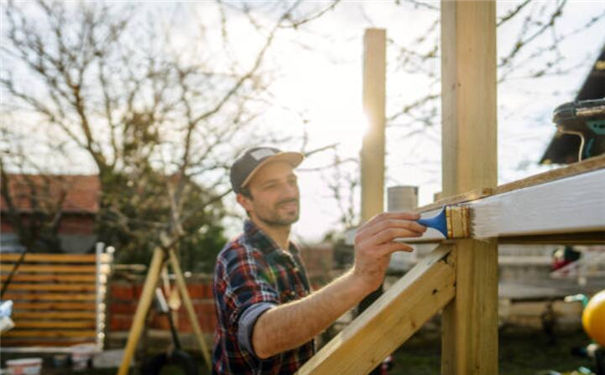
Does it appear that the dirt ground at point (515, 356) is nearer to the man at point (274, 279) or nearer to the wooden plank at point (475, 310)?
the man at point (274, 279)

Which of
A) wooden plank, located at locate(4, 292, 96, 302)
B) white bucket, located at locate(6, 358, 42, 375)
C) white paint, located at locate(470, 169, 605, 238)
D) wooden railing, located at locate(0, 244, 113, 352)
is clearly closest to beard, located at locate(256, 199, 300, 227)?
white paint, located at locate(470, 169, 605, 238)

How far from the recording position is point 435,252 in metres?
1.27

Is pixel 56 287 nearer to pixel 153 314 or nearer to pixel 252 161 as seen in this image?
pixel 153 314

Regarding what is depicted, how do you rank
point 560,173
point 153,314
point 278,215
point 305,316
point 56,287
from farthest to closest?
point 56,287, point 153,314, point 278,215, point 305,316, point 560,173

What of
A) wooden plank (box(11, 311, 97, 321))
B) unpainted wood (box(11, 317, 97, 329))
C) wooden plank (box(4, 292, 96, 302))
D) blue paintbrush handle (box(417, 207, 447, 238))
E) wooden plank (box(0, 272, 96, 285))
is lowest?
unpainted wood (box(11, 317, 97, 329))

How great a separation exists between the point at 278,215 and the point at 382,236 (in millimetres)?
1201

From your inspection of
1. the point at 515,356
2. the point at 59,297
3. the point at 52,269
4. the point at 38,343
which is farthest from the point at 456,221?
the point at 52,269

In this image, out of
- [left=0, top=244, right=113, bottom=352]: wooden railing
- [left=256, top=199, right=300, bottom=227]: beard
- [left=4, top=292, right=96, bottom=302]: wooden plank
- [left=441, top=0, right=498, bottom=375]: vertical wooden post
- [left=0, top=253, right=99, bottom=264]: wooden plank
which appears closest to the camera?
[left=441, top=0, right=498, bottom=375]: vertical wooden post

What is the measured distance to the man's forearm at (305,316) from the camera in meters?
1.39

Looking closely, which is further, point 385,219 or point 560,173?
point 385,219

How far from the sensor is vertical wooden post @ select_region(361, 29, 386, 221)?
2.69 metres

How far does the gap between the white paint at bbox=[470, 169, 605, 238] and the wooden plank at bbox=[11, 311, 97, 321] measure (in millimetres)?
8184

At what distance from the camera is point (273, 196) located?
2.42 metres

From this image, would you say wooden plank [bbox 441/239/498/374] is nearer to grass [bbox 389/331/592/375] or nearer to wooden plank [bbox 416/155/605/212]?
wooden plank [bbox 416/155/605/212]
